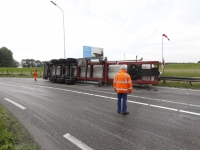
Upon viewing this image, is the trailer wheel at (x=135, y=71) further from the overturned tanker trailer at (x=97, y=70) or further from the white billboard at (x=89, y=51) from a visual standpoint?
the white billboard at (x=89, y=51)

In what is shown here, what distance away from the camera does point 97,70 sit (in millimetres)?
14781

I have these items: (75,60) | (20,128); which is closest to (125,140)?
(20,128)

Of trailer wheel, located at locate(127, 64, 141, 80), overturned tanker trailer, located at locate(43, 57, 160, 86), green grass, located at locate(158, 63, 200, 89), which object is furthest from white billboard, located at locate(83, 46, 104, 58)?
trailer wheel, located at locate(127, 64, 141, 80)

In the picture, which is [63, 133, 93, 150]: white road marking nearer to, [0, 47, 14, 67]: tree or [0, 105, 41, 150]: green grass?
[0, 105, 41, 150]: green grass

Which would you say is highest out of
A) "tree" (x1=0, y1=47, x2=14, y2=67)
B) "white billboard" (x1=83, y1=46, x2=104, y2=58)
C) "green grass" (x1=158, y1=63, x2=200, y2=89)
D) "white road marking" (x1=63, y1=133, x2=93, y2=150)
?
"tree" (x1=0, y1=47, x2=14, y2=67)

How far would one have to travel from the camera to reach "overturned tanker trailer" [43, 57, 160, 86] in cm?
1187

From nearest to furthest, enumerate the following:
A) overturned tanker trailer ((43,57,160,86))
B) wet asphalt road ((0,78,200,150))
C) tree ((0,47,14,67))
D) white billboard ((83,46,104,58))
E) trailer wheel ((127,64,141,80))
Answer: wet asphalt road ((0,78,200,150)), overturned tanker trailer ((43,57,160,86)), trailer wheel ((127,64,141,80)), white billboard ((83,46,104,58)), tree ((0,47,14,67))

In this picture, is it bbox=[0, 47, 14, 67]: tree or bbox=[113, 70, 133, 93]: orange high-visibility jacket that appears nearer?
bbox=[113, 70, 133, 93]: orange high-visibility jacket

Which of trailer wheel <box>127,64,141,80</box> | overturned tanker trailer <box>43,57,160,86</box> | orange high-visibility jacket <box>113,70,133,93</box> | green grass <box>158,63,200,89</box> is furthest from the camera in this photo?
green grass <box>158,63,200,89</box>

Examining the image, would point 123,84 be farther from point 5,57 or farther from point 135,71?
point 5,57

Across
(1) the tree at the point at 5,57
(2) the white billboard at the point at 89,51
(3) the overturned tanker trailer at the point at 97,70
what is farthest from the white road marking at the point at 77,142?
(1) the tree at the point at 5,57

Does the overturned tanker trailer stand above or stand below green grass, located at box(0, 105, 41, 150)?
above

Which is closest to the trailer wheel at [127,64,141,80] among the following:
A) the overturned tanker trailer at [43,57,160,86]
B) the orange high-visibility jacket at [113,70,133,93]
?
the overturned tanker trailer at [43,57,160,86]

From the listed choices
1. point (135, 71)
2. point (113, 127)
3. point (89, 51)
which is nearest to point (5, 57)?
point (89, 51)
